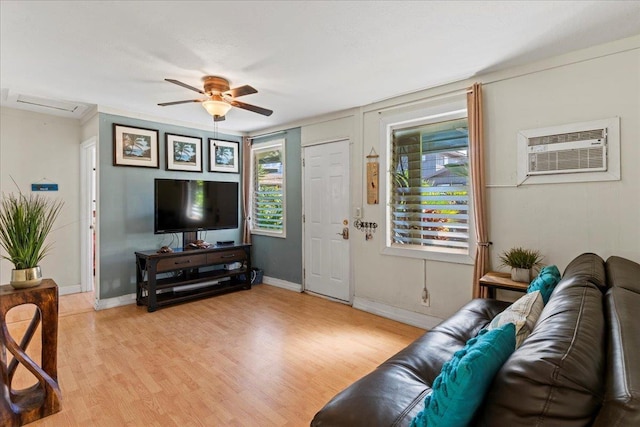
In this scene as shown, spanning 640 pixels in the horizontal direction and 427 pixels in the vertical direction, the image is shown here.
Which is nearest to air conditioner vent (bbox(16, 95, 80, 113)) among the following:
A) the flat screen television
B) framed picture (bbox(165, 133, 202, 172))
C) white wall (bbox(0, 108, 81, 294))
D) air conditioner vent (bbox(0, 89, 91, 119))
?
air conditioner vent (bbox(0, 89, 91, 119))

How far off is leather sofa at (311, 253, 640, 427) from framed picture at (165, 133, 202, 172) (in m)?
4.13

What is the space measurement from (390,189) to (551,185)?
1.55m

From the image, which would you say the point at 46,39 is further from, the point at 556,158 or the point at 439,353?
the point at 556,158

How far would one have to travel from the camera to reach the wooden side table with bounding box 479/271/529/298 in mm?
2528

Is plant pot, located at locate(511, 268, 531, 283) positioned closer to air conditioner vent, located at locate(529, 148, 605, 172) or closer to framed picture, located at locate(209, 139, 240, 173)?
air conditioner vent, located at locate(529, 148, 605, 172)

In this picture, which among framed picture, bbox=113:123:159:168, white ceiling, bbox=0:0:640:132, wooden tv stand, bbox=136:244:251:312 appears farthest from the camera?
framed picture, bbox=113:123:159:168

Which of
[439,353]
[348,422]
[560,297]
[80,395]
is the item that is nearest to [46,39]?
[80,395]

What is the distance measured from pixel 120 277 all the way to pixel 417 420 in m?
4.29

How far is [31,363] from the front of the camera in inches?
78.3

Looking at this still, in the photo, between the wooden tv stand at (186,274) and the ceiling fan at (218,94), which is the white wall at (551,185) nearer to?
the ceiling fan at (218,94)

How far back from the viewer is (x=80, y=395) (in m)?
2.23

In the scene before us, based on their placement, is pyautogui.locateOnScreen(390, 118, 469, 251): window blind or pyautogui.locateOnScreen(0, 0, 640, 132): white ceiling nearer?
pyautogui.locateOnScreen(0, 0, 640, 132): white ceiling

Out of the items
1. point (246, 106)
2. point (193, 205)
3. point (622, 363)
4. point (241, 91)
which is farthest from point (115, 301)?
point (622, 363)

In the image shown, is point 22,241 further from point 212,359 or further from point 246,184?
point 246,184
